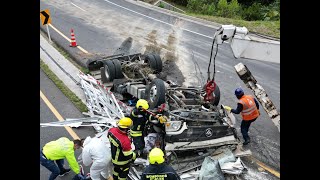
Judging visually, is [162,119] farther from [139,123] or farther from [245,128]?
[245,128]

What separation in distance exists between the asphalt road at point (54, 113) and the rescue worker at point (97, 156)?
77 centimetres

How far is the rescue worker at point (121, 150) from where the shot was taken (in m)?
6.34

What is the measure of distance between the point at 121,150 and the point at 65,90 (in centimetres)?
556

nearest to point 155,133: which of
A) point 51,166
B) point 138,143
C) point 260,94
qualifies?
point 138,143

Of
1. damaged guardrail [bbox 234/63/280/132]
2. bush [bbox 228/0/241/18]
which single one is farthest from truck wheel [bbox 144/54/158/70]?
bush [bbox 228/0/241/18]

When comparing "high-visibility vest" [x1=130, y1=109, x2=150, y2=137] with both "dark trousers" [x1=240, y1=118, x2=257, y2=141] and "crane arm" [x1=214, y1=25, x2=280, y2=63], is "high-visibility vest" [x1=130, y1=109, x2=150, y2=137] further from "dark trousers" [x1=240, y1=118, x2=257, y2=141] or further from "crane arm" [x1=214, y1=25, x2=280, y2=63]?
"dark trousers" [x1=240, y1=118, x2=257, y2=141]

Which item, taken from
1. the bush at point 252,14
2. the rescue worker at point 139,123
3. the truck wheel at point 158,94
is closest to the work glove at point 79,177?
the rescue worker at point 139,123

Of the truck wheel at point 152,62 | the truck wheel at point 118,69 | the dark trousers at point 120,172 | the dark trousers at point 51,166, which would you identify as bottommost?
the dark trousers at point 51,166

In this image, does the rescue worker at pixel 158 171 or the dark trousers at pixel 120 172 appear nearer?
the rescue worker at pixel 158 171

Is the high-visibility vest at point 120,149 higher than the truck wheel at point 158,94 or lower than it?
lower

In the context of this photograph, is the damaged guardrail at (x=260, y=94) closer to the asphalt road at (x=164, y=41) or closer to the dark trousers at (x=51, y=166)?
the asphalt road at (x=164, y=41)

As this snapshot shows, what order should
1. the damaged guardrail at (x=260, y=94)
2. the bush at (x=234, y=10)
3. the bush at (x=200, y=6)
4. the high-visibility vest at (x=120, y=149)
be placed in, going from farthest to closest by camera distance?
1. the bush at (x=200, y=6)
2. the bush at (x=234, y=10)
3. the damaged guardrail at (x=260, y=94)
4. the high-visibility vest at (x=120, y=149)

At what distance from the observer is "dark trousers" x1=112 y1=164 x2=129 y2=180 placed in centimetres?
647

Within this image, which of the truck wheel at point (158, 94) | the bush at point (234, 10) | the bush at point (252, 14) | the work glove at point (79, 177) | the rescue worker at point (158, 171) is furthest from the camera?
the bush at point (252, 14)
